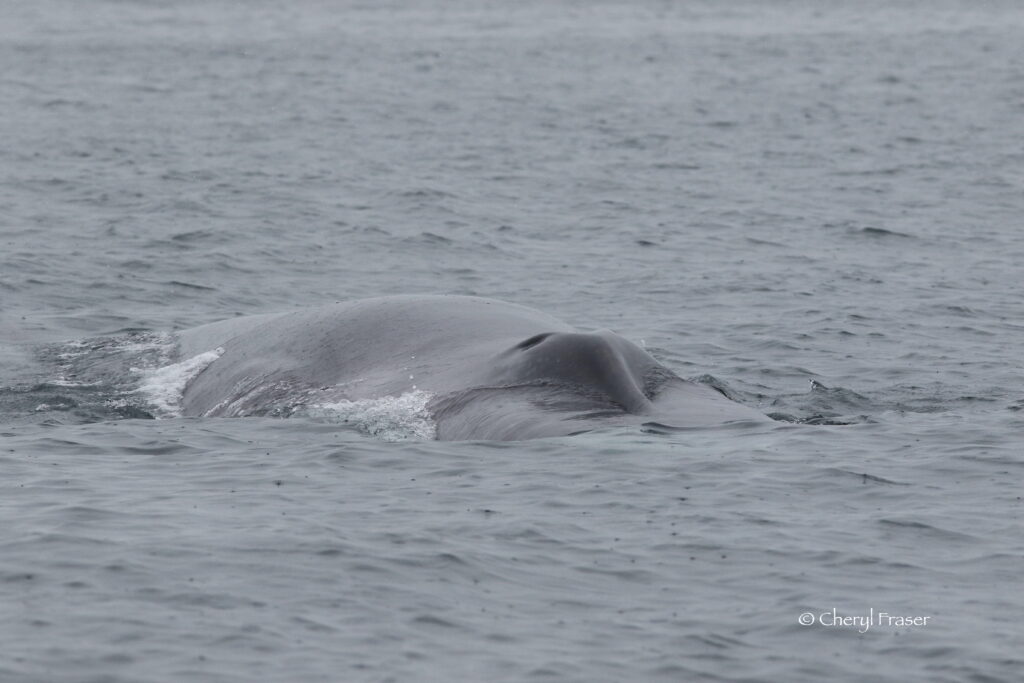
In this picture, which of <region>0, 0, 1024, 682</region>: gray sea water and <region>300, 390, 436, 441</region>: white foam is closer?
<region>0, 0, 1024, 682</region>: gray sea water

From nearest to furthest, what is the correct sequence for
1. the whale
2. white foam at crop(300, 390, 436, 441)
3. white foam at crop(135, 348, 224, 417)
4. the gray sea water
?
Answer: 1. the gray sea water
2. the whale
3. white foam at crop(300, 390, 436, 441)
4. white foam at crop(135, 348, 224, 417)

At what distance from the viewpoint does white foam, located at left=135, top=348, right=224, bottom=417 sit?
17859 mm

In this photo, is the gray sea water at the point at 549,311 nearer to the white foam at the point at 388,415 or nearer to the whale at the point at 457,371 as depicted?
the white foam at the point at 388,415

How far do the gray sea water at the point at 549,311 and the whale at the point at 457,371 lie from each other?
438 mm

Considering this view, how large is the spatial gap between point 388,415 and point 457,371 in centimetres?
73

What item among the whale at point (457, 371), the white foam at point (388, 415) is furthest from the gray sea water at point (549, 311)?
the whale at point (457, 371)

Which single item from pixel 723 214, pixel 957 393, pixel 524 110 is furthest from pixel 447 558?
pixel 524 110

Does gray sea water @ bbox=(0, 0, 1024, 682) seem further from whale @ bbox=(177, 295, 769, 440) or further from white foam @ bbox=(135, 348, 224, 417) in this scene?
whale @ bbox=(177, 295, 769, 440)

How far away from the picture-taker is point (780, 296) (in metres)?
25.5

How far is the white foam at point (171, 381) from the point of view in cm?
1786

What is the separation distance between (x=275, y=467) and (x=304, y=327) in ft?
10.3

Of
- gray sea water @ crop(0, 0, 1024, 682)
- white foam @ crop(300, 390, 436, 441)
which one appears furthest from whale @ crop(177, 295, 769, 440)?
gray sea water @ crop(0, 0, 1024, 682)

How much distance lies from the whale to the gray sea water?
1.44ft

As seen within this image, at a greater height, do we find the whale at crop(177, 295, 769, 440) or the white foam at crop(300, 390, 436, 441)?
the whale at crop(177, 295, 769, 440)
